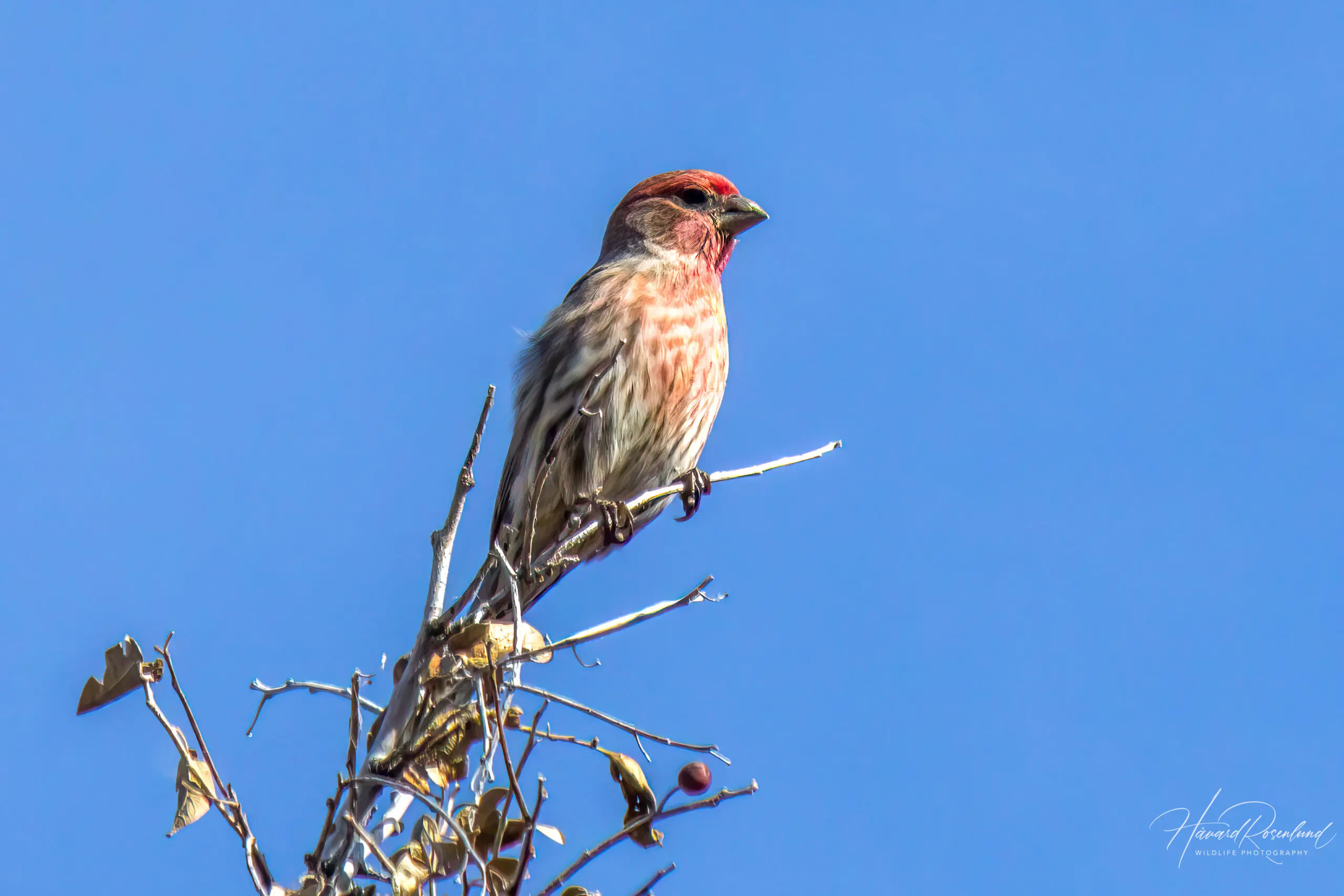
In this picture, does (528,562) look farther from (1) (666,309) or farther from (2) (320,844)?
(1) (666,309)

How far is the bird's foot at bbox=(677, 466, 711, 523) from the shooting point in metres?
5.71

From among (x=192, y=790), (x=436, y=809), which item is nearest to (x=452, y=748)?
(x=436, y=809)

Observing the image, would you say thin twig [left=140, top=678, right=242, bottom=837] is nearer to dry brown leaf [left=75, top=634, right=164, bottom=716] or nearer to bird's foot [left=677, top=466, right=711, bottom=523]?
dry brown leaf [left=75, top=634, right=164, bottom=716]

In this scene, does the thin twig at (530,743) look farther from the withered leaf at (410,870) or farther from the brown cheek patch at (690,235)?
the brown cheek patch at (690,235)

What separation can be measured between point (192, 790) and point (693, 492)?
10.7ft

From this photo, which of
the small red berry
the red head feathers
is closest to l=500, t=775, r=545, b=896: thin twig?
the small red berry

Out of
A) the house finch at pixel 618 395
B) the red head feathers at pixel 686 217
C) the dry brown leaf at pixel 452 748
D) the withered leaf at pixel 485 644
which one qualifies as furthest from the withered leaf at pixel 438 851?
the red head feathers at pixel 686 217

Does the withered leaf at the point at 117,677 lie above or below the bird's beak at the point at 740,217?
below

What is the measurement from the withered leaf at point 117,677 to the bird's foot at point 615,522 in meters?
2.08

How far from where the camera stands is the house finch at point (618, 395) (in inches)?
233

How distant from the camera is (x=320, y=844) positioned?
3057 mm

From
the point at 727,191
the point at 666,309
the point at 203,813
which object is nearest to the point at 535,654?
the point at 203,813

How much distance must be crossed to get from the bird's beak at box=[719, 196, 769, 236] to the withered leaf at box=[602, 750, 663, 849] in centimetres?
430

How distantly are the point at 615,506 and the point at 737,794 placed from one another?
226 centimetres
